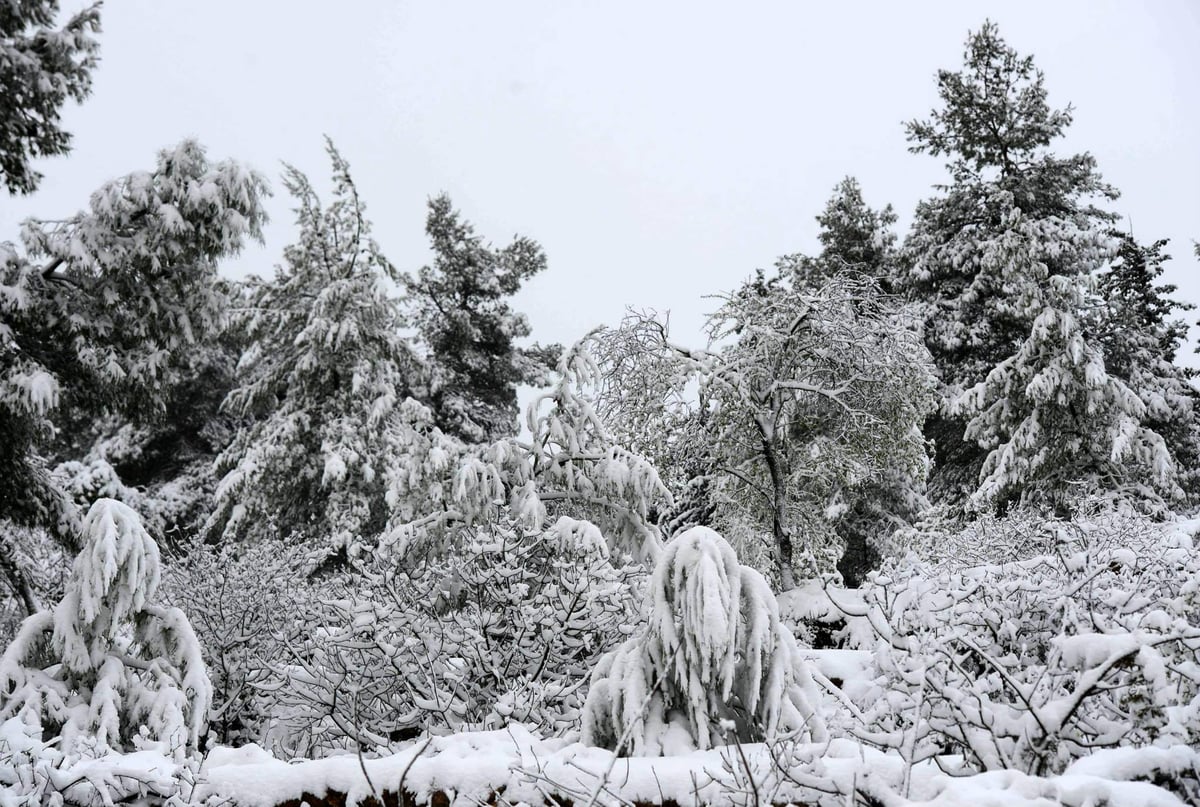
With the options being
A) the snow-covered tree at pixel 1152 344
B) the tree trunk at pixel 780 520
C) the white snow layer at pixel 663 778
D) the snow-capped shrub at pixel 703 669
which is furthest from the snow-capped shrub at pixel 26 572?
the snow-covered tree at pixel 1152 344

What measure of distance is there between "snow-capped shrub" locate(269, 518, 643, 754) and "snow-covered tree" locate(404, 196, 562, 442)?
59.7 feet

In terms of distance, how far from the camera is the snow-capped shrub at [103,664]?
16.3 ft

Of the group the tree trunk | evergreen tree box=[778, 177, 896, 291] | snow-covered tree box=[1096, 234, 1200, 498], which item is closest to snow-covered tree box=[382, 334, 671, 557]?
the tree trunk

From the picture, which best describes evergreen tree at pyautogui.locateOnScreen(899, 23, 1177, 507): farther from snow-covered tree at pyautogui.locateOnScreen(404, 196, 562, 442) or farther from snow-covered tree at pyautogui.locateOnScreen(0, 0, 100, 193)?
snow-covered tree at pyautogui.locateOnScreen(0, 0, 100, 193)

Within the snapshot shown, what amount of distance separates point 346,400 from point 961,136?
16.7 m

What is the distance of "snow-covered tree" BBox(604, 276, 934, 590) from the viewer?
12.2 meters

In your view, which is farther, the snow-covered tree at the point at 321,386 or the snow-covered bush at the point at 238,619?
the snow-covered tree at the point at 321,386

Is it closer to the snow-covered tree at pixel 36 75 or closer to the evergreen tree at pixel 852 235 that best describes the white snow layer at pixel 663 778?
the snow-covered tree at pixel 36 75

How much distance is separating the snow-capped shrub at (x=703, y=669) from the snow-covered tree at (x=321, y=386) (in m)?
12.9

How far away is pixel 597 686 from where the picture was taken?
3838 millimetres

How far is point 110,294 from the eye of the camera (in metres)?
9.60

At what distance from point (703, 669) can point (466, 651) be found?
89.3 inches

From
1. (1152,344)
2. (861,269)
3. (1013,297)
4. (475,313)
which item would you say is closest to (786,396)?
(1013,297)

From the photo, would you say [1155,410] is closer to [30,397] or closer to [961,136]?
[961,136]
